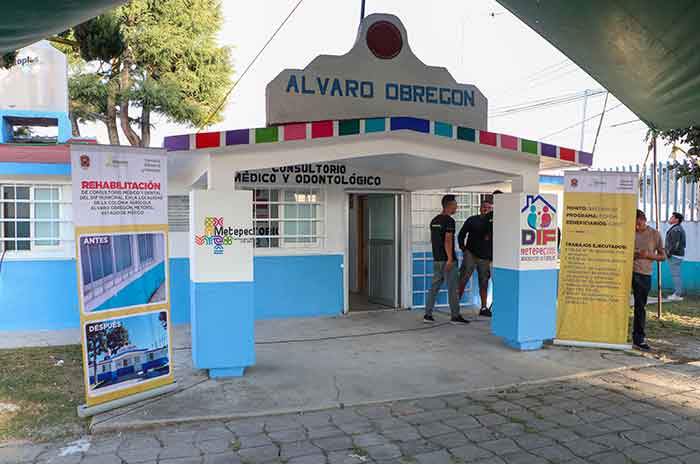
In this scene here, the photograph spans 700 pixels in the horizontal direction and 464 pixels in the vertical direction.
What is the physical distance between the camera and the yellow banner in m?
6.43

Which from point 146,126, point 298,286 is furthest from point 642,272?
point 146,126

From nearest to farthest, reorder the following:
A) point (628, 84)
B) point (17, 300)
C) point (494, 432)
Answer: point (494, 432)
point (628, 84)
point (17, 300)

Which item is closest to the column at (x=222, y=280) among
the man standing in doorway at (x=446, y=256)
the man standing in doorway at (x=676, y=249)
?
the man standing in doorway at (x=446, y=256)

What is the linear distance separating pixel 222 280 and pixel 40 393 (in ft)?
6.37

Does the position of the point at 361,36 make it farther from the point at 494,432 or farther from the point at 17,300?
the point at 17,300

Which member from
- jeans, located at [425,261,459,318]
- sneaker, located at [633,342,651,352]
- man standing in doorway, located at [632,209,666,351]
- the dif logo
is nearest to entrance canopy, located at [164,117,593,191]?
the dif logo

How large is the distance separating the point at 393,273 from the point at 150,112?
1481 centimetres

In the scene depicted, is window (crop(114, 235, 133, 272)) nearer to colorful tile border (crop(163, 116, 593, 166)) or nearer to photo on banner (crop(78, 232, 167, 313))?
photo on banner (crop(78, 232, 167, 313))

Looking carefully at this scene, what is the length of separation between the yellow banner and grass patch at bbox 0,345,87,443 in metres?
5.38

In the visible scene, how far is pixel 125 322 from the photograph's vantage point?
4.66 metres

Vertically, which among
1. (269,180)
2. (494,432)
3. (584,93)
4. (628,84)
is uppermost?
(584,93)

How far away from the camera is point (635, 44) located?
143 inches

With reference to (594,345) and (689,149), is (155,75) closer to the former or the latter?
(689,149)

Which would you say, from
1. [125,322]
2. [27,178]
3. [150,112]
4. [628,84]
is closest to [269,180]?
[27,178]
